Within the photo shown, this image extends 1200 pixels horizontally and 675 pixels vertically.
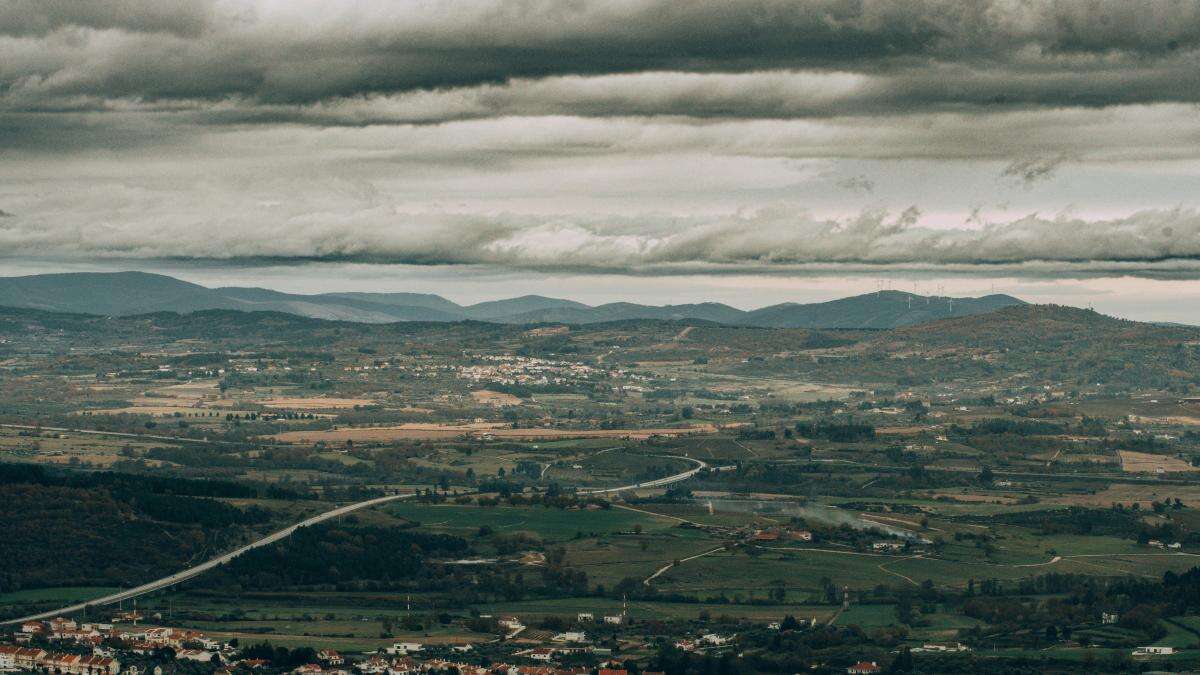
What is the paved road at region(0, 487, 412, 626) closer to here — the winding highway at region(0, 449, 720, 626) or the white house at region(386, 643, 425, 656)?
the winding highway at region(0, 449, 720, 626)

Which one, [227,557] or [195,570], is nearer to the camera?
[195,570]

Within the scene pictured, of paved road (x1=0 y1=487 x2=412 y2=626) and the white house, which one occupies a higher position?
the white house

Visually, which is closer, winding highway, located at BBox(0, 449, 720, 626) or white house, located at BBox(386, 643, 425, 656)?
white house, located at BBox(386, 643, 425, 656)

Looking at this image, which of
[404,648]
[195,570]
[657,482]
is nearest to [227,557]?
[195,570]

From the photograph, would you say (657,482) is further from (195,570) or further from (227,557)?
(195,570)

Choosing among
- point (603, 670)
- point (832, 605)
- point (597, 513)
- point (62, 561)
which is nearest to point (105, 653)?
point (603, 670)

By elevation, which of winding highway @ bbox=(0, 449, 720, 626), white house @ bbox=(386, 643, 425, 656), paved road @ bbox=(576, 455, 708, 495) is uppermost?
white house @ bbox=(386, 643, 425, 656)

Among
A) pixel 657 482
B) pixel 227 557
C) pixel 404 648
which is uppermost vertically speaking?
pixel 404 648

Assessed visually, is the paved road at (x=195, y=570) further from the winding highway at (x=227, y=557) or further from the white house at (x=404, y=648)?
the white house at (x=404, y=648)

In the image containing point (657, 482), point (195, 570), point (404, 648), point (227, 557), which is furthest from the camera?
point (657, 482)

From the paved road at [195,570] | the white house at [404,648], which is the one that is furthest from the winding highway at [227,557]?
the white house at [404,648]

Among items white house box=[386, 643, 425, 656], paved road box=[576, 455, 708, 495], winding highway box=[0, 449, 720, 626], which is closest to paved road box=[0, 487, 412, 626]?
winding highway box=[0, 449, 720, 626]
